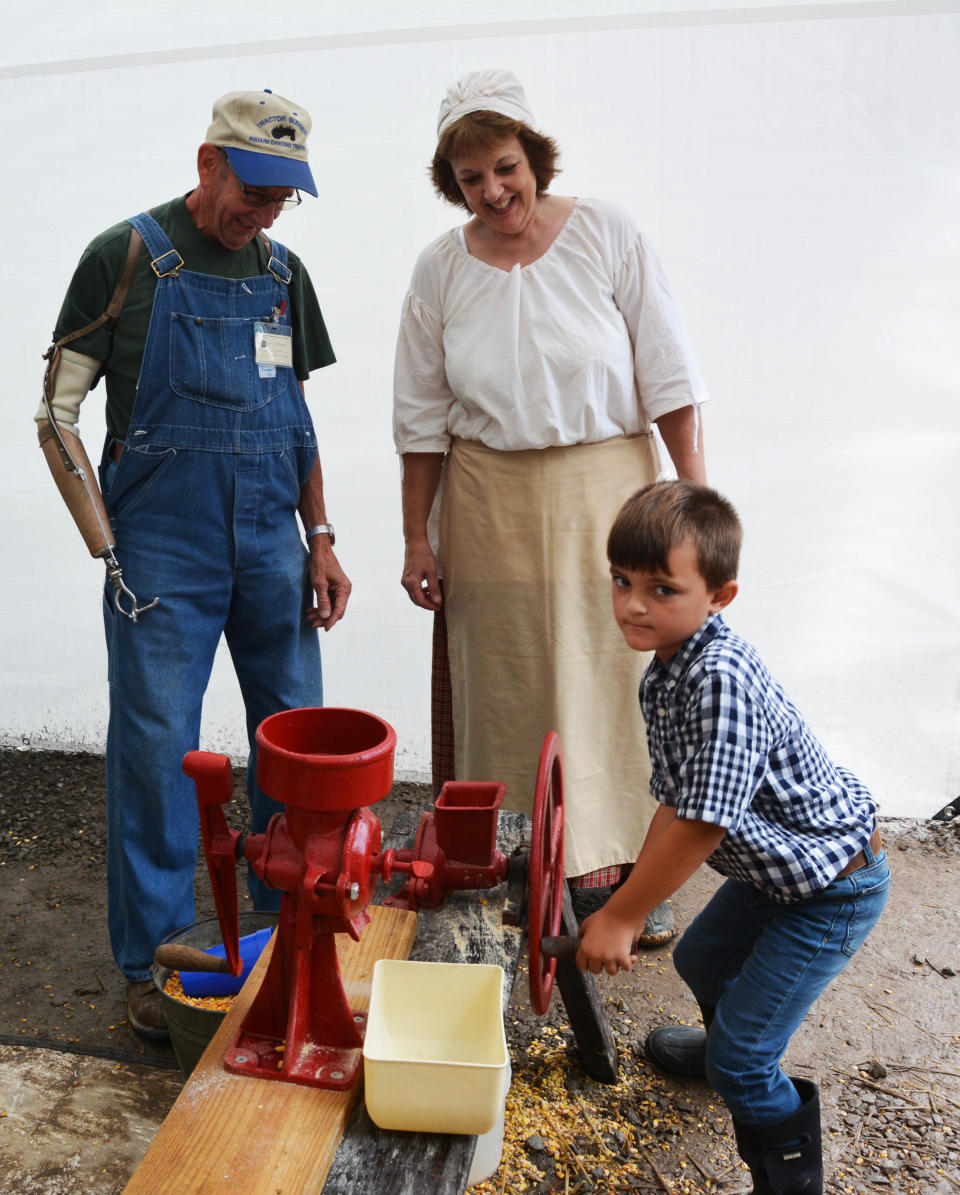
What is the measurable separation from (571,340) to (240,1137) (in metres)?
1.56

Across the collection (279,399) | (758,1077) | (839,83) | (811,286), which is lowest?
(758,1077)

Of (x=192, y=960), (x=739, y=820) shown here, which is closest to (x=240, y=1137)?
(x=192, y=960)

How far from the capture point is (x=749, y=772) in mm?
1465

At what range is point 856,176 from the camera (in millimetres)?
2781

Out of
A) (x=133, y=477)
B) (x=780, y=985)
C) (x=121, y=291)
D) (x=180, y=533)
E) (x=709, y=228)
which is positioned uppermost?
(x=709, y=228)

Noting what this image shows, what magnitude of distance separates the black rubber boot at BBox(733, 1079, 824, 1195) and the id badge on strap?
171 cm

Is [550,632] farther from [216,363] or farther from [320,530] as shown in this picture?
[216,363]

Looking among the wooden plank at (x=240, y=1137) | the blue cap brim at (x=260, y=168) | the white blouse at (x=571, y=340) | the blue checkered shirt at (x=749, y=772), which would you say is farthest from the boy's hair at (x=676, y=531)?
the blue cap brim at (x=260, y=168)

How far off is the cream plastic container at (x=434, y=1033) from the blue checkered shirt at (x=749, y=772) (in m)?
0.39

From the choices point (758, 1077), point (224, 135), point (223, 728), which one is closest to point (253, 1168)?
point (758, 1077)

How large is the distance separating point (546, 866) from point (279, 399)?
47.7 inches

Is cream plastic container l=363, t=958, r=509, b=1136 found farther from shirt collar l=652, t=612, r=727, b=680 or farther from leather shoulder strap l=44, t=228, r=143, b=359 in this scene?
leather shoulder strap l=44, t=228, r=143, b=359

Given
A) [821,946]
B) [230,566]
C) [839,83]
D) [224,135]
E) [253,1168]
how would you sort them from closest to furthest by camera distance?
[253,1168], [821,946], [224,135], [230,566], [839,83]

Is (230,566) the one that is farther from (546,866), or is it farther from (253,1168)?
(253,1168)
